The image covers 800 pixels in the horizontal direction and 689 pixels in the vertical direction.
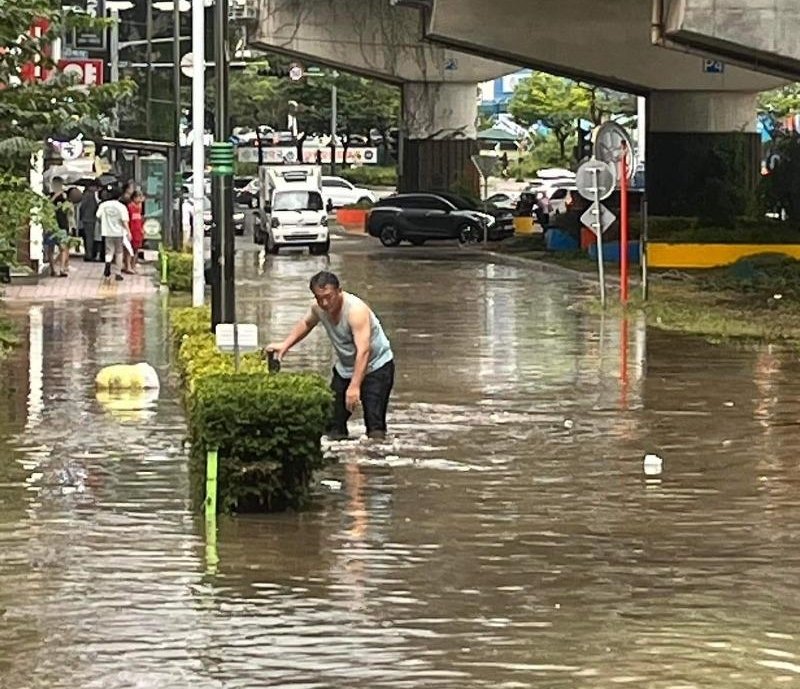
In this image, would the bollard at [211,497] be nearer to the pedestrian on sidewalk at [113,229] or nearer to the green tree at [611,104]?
the pedestrian on sidewalk at [113,229]

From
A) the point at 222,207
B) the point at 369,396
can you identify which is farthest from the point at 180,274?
the point at 369,396

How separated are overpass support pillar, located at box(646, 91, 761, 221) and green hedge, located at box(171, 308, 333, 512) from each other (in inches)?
1289

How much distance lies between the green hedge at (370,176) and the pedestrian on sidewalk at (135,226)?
46.4m

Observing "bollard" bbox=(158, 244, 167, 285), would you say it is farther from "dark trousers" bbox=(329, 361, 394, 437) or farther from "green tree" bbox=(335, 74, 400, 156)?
"green tree" bbox=(335, 74, 400, 156)

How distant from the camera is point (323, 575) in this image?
10.8 metres

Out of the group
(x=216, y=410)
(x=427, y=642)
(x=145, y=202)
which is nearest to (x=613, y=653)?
(x=427, y=642)

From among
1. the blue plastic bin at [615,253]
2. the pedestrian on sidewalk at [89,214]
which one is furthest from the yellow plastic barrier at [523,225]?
the pedestrian on sidewalk at [89,214]

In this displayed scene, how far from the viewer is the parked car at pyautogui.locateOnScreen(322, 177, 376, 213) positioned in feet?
245

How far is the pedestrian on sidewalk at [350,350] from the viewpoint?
14.3 meters

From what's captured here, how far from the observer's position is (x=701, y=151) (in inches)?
1777

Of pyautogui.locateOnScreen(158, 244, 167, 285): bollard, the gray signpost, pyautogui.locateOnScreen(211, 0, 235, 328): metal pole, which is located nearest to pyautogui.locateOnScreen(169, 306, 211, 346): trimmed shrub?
pyautogui.locateOnScreen(211, 0, 235, 328): metal pole

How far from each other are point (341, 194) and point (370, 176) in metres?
14.0

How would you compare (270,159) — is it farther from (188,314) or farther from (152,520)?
(152,520)

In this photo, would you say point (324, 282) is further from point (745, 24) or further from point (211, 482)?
point (745, 24)
